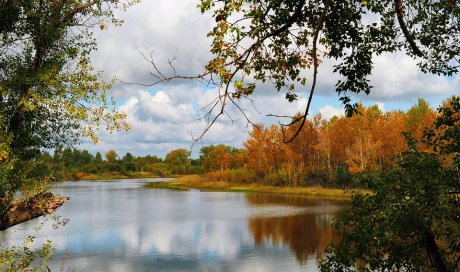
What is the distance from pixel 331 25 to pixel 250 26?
1.59 meters

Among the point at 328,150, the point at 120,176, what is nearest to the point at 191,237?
the point at 328,150

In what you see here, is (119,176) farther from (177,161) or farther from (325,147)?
(325,147)

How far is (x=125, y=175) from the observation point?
172625 millimetres

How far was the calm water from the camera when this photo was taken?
24250 millimetres

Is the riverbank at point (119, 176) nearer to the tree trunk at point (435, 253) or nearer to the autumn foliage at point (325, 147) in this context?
the autumn foliage at point (325, 147)

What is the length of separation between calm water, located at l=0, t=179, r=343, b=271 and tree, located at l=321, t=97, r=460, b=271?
10.8m

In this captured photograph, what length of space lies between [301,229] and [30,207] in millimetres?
23093

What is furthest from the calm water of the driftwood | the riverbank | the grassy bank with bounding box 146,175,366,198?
the riverbank

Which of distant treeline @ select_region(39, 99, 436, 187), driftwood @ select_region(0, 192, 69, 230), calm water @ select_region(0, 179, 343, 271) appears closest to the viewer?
driftwood @ select_region(0, 192, 69, 230)

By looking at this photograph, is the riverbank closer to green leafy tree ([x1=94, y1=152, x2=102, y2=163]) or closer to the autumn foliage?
green leafy tree ([x1=94, y1=152, x2=102, y2=163])

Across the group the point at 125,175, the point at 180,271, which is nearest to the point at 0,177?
the point at 180,271

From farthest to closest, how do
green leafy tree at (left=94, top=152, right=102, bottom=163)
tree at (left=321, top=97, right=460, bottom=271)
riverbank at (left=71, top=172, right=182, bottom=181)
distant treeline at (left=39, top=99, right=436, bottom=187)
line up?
green leafy tree at (left=94, top=152, right=102, bottom=163) → riverbank at (left=71, top=172, right=182, bottom=181) → distant treeline at (left=39, top=99, right=436, bottom=187) → tree at (left=321, top=97, right=460, bottom=271)

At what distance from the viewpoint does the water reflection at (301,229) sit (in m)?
27.6

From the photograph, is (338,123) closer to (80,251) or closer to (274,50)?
(80,251)
